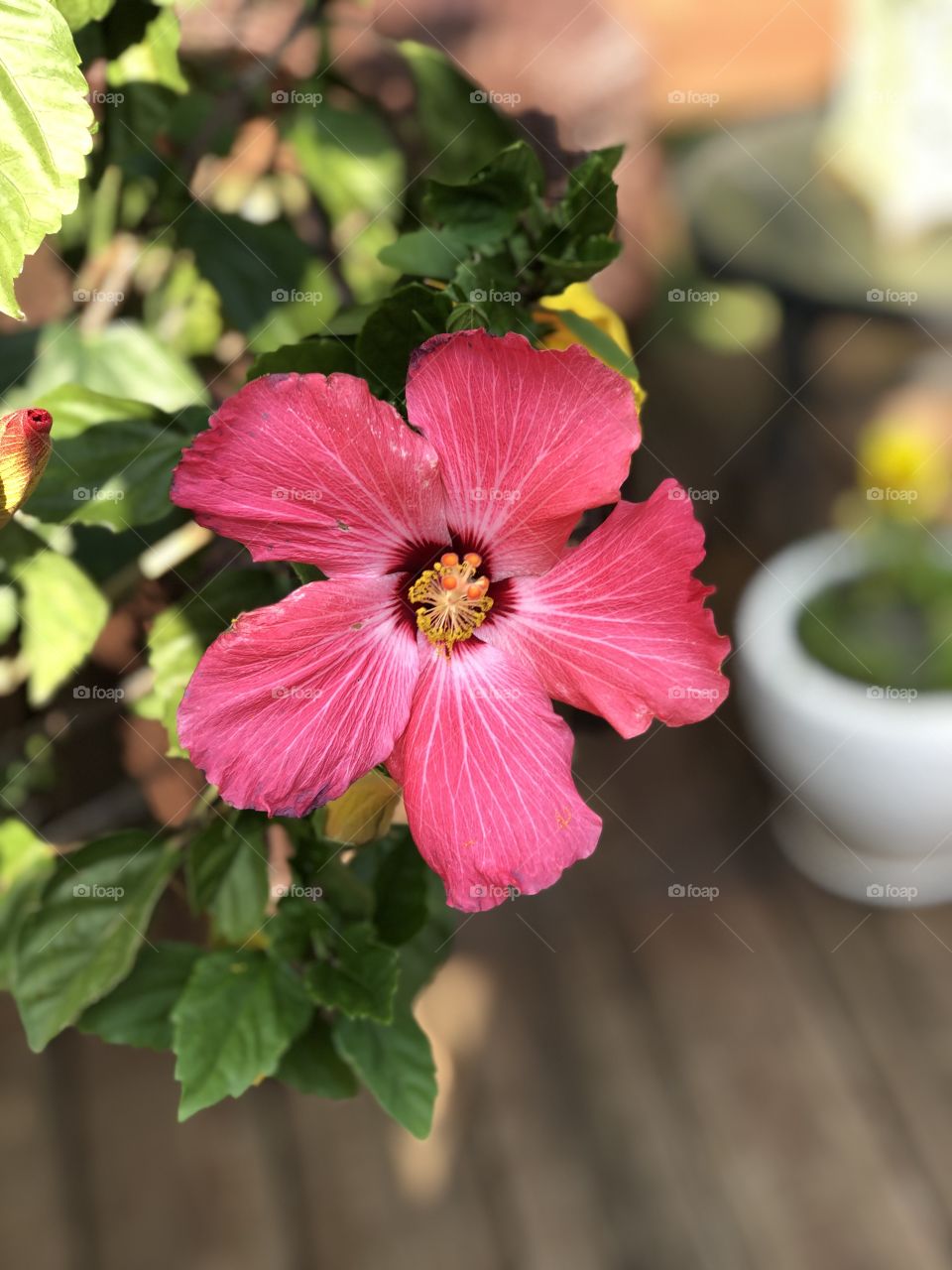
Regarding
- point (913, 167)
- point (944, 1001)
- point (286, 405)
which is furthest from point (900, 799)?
point (286, 405)

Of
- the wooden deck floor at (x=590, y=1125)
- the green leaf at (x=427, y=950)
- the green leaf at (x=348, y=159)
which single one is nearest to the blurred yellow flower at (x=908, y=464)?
the wooden deck floor at (x=590, y=1125)

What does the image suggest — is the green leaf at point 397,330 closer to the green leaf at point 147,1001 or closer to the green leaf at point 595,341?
the green leaf at point 595,341

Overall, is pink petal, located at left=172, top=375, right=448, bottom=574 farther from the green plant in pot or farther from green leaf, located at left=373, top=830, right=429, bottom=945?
the green plant in pot

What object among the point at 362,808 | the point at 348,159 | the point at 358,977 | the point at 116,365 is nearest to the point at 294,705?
the point at 362,808

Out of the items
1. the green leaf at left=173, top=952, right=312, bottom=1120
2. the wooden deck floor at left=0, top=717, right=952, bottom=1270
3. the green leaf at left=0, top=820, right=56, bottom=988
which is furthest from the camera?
the wooden deck floor at left=0, top=717, right=952, bottom=1270

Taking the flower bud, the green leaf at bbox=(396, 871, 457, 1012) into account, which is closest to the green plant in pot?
the green leaf at bbox=(396, 871, 457, 1012)

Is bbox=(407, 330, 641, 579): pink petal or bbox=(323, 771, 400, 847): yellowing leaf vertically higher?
bbox=(407, 330, 641, 579): pink petal

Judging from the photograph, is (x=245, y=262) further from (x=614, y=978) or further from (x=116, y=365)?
(x=614, y=978)
